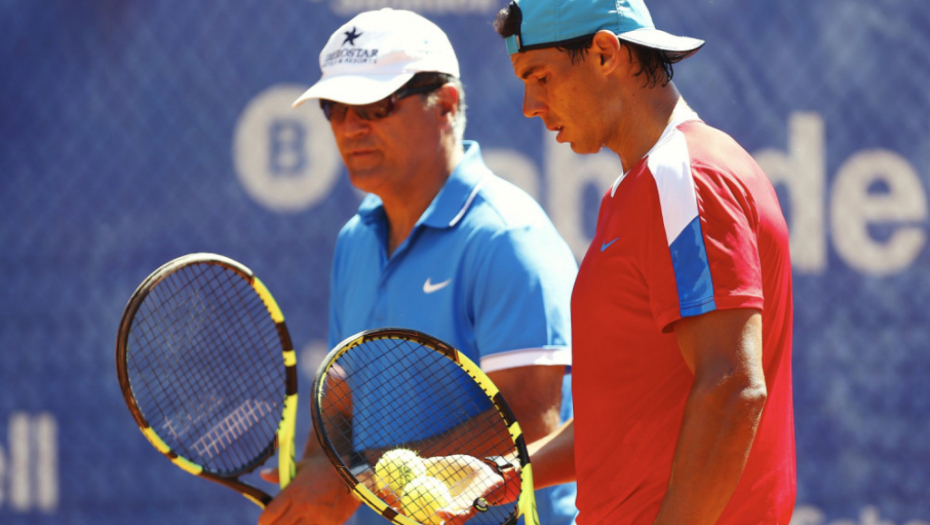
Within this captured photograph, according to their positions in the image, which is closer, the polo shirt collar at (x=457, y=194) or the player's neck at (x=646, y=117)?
the player's neck at (x=646, y=117)

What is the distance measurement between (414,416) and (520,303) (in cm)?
32

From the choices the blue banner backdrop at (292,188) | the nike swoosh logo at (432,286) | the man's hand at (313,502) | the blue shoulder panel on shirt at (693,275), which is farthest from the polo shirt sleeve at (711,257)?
the blue banner backdrop at (292,188)

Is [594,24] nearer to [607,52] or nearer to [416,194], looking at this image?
[607,52]

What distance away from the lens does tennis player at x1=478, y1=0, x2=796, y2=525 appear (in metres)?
1.10

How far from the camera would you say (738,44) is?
10.7 feet

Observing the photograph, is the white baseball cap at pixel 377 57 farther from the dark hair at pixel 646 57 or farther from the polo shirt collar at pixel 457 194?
the dark hair at pixel 646 57

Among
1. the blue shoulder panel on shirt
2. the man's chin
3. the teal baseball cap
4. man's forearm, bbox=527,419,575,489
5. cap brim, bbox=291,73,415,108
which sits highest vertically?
the teal baseball cap

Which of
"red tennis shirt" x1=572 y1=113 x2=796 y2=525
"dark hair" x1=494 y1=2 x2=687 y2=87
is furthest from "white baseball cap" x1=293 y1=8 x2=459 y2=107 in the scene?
"red tennis shirt" x1=572 y1=113 x2=796 y2=525

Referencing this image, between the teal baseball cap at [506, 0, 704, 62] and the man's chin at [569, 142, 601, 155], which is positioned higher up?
the teal baseball cap at [506, 0, 704, 62]

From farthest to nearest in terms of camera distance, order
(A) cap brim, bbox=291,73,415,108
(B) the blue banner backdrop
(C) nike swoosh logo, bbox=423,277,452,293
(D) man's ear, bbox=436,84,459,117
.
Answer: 1. (B) the blue banner backdrop
2. (D) man's ear, bbox=436,84,459,117
3. (A) cap brim, bbox=291,73,415,108
4. (C) nike swoosh logo, bbox=423,277,452,293

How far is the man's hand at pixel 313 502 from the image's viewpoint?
73.3 inches

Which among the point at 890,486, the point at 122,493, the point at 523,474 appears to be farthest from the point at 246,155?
the point at 890,486

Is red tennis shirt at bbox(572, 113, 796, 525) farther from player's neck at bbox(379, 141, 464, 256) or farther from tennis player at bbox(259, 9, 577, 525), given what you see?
player's neck at bbox(379, 141, 464, 256)

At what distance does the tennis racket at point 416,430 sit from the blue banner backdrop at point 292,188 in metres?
1.31
